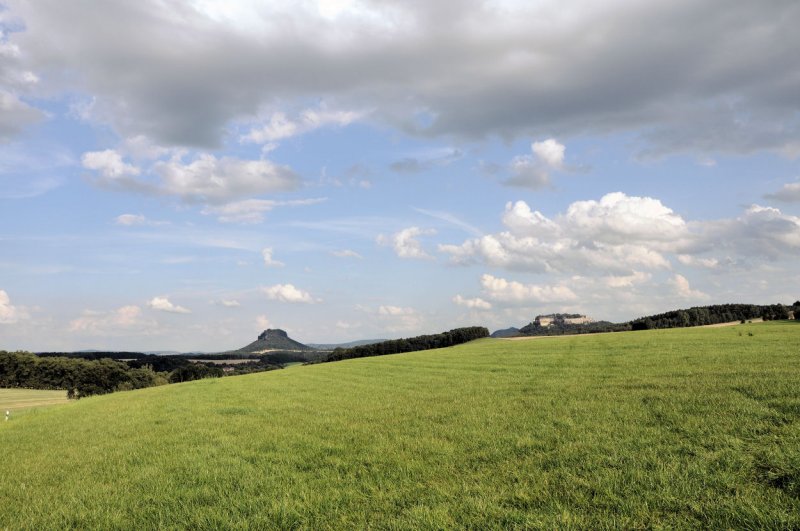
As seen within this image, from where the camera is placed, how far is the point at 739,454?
306 inches

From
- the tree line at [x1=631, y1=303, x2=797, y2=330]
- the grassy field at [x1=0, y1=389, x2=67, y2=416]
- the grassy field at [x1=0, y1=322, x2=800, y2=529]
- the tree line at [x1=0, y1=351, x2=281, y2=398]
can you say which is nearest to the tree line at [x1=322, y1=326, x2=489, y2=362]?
the tree line at [x1=0, y1=351, x2=281, y2=398]

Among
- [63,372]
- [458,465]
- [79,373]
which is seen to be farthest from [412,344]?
[458,465]

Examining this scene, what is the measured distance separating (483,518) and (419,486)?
1.72 metres

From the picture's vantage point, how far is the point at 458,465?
29.5ft

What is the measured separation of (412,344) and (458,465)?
121 m

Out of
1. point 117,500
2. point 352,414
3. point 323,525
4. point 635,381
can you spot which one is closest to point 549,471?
point 323,525

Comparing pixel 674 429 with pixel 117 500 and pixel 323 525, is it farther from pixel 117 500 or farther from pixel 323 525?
pixel 117 500

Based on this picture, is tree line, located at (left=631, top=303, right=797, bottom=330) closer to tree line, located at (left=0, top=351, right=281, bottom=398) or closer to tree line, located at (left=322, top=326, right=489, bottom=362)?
tree line, located at (left=322, top=326, right=489, bottom=362)

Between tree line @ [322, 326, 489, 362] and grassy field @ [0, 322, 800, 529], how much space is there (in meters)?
→ 109

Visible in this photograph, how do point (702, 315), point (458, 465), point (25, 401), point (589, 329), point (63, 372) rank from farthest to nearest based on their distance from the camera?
point (63, 372)
point (589, 329)
point (702, 315)
point (25, 401)
point (458, 465)

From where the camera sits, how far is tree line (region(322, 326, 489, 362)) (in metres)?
125

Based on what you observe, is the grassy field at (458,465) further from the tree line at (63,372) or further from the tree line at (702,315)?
the tree line at (63,372)

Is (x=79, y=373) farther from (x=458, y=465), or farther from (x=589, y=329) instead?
(x=458, y=465)

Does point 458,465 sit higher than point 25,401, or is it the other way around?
point 458,465
